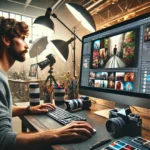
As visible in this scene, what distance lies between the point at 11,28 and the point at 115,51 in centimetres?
64

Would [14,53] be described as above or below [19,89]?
above

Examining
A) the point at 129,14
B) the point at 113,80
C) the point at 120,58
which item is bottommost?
the point at 113,80

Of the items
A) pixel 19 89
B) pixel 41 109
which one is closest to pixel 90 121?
pixel 41 109

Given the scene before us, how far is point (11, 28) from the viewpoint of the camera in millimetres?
911

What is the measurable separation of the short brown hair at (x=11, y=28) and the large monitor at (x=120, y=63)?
444 millimetres

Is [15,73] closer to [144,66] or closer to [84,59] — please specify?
[84,59]

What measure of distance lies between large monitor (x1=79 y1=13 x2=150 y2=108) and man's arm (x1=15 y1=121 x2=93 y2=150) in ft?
1.08

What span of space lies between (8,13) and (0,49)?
257 centimetres

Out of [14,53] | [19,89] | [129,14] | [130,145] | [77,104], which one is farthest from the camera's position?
[129,14]

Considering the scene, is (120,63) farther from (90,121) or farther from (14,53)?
(14,53)

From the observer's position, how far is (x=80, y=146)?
0.50 meters

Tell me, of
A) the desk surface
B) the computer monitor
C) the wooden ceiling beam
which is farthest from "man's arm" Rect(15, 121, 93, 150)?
the wooden ceiling beam

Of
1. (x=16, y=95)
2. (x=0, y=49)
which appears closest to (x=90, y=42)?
(x=0, y=49)

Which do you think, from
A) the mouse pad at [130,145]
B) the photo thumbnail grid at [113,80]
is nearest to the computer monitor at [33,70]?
the photo thumbnail grid at [113,80]
